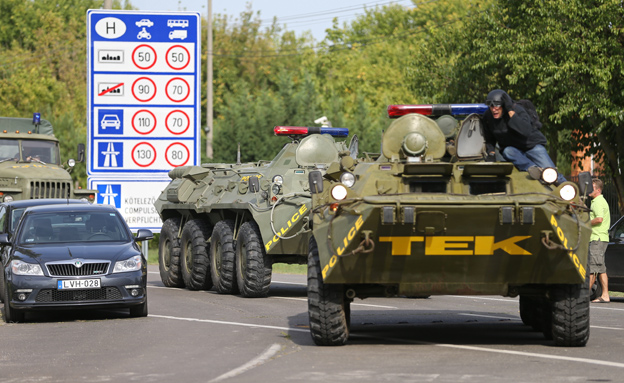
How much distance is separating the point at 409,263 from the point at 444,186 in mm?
980

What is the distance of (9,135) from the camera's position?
28922 millimetres

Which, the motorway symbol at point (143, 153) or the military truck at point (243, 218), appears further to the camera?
the motorway symbol at point (143, 153)

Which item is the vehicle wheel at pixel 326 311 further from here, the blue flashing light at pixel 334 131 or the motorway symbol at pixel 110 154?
the motorway symbol at pixel 110 154

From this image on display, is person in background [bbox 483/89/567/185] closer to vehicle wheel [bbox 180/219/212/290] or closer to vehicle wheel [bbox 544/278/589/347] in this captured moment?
vehicle wheel [bbox 544/278/589/347]

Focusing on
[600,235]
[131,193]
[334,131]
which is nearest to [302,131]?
[334,131]

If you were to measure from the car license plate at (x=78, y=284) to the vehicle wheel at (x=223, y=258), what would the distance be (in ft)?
17.2

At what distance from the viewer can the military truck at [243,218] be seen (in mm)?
19219

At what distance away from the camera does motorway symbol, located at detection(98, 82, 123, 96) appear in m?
27.8

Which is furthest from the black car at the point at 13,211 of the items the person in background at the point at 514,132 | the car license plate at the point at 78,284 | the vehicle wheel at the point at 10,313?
the person in background at the point at 514,132

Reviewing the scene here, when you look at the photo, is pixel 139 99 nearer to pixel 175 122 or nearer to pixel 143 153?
pixel 175 122

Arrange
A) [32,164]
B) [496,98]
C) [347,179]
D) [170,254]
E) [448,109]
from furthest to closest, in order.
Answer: [32,164]
[170,254]
[448,109]
[496,98]
[347,179]

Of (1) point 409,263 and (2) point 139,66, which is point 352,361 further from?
(2) point 139,66

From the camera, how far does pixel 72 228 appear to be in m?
16.9

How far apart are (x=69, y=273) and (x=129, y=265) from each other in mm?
780
